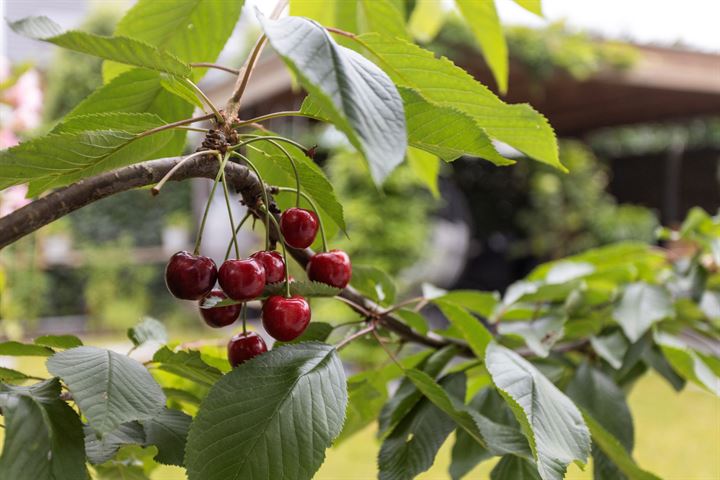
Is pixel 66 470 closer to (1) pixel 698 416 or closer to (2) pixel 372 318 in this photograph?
(2) pixel 372 318

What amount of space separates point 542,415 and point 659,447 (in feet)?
4.93

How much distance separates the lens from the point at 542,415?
307 mm

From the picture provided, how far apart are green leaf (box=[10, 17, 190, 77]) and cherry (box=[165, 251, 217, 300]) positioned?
0.08 meters

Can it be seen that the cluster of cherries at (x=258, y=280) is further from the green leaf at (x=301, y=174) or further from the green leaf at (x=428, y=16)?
the green leaf at (x=428, y=16)

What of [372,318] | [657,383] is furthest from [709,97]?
[372,318]

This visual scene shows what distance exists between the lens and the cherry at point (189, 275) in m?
0.29

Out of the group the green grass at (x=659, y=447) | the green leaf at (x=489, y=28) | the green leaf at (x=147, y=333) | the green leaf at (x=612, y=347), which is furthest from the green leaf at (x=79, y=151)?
the green grass at (x=659, y=447)

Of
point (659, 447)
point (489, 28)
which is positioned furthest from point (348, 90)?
point (659, 447)

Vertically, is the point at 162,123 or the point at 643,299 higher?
the point at 162,123

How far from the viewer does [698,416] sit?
6.48 ft

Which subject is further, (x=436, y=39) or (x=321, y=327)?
(x=436, y=39)

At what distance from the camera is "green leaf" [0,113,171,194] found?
250 mm

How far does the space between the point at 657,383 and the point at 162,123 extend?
104 inches

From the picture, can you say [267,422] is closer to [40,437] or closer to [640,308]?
[40,437]
